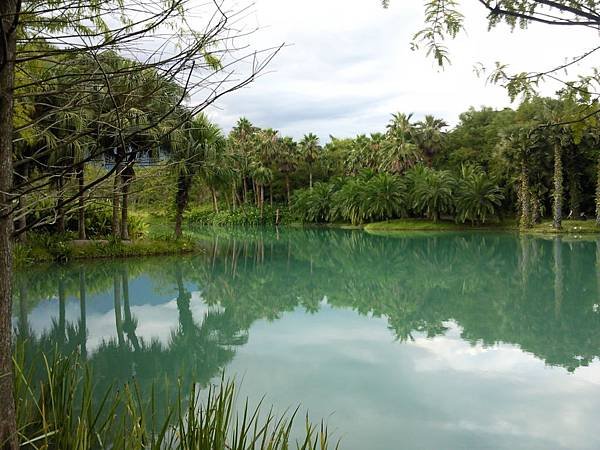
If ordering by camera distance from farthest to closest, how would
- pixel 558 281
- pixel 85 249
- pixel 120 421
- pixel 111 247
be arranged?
1. pixel 111 247
2. pixel 85 249
3. pixel 558 281
4. pixel 120 421

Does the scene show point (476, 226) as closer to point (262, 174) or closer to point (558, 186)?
point (558, 186)

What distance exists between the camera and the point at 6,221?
7.40 feet

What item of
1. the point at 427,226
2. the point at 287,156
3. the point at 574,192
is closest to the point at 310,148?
the point at 287,156

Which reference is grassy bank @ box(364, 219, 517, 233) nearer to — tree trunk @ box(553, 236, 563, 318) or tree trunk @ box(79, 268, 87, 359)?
tree trunk @ box(553, 236, 563, 318)

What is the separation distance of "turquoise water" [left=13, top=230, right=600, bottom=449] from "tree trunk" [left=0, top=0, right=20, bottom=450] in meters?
1.37

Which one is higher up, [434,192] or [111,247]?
[434,192]

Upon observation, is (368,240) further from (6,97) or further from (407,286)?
(6,97)

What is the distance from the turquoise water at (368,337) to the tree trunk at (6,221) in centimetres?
137

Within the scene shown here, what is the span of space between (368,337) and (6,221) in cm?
763

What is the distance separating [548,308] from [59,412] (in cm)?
1068

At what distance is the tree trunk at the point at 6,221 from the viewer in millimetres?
2211

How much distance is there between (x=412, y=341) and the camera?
8844mm

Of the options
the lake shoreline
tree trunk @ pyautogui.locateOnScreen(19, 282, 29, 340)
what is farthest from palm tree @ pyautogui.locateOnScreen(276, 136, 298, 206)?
tree trunk @ pyautogui.locateOnScreen(19, 282, 29, 340)

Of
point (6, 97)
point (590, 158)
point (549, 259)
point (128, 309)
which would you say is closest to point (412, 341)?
point (128, 309)
